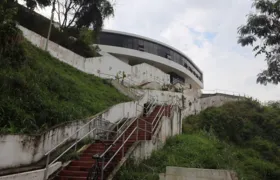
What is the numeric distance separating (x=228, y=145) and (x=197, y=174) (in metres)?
9.14

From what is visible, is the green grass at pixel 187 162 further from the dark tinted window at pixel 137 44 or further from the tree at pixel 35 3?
the dark tinted window at pixel 137 44

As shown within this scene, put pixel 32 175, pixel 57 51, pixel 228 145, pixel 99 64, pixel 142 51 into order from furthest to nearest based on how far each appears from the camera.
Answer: pixel 142 51
pixel 99 64
pixel 57 51
pixel 228 145
pixel 32 175

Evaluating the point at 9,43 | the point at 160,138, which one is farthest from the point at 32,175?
the point at 160,138

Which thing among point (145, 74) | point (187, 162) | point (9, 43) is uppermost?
point (145, 74)

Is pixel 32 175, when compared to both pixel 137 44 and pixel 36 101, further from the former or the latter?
pixel 137 44

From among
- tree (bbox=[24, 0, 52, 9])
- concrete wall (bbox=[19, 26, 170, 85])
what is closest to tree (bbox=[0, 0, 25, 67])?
concrete wall (bbox=[19, 26, 170, 85])

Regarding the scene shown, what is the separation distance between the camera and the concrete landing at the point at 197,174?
199 inches

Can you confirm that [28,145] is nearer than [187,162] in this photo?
Yes

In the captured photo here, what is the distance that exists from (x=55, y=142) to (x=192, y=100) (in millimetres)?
15180

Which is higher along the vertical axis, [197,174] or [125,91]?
[125,91]

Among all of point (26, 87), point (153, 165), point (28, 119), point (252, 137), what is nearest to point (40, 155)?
point (28, 119)

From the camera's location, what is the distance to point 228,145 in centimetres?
1348

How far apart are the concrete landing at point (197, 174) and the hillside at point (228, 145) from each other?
67cm

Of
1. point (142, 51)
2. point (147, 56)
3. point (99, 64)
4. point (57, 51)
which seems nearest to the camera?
point (57, 51)
